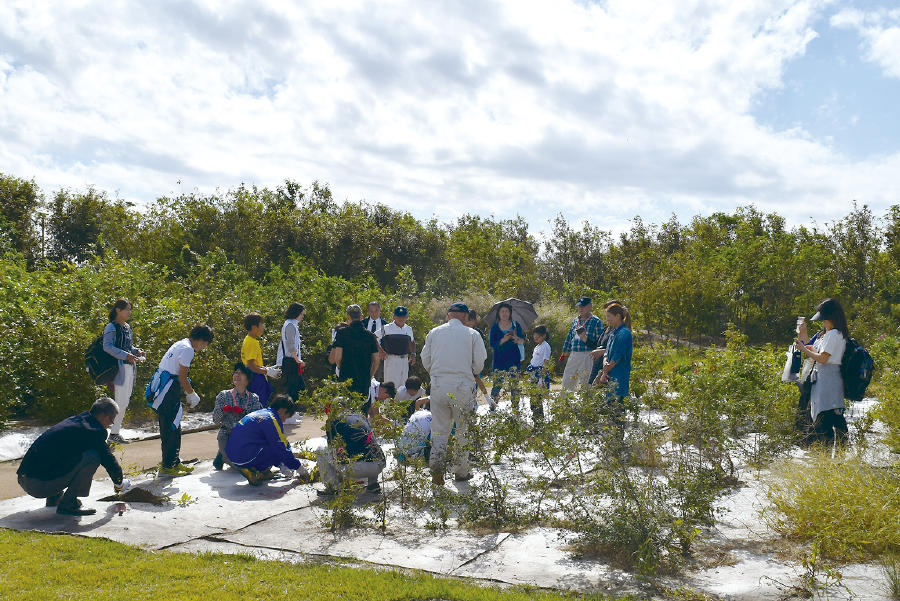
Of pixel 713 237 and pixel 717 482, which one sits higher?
pixel 713 237

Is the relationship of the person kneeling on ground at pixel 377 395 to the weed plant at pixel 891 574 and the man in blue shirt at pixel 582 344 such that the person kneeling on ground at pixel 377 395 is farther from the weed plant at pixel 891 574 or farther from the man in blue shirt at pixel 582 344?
the weed plant at pixel 891 574

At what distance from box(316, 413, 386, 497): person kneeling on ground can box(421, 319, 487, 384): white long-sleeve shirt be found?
0.92 meters

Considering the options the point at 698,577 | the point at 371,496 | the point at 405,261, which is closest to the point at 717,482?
the point at 698,577

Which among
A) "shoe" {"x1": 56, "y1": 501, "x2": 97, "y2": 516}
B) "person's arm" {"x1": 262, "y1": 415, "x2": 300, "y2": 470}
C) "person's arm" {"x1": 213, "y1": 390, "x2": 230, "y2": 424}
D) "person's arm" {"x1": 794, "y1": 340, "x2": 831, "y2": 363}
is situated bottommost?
"shoe" {"x1": 56, "y1": 501, "x2": 97, "y2": 516}

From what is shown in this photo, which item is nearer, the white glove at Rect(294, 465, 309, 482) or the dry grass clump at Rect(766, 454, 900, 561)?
the dry grass clump at Rect(766, 454, 900, 561)

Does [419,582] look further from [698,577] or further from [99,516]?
[99,516]

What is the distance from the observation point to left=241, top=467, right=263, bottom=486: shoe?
276 inches

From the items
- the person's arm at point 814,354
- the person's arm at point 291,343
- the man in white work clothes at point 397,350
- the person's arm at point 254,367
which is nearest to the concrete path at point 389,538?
the person's arm at point 814,354

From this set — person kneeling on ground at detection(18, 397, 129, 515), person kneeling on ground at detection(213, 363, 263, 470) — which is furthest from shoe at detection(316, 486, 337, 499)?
person kneeling on ground at detection(18, 397, 129, 515)

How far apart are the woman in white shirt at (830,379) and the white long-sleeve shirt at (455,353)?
12.1ft

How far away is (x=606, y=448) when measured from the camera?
562cm

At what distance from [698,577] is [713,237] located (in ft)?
112

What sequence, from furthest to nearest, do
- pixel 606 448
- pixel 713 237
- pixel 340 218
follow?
pixel 713 237
pixel 340 218
pixel 606 448

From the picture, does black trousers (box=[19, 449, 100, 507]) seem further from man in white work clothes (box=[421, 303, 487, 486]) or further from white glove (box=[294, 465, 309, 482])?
man in white work clothes (box=[421, 303, 487, 486])
